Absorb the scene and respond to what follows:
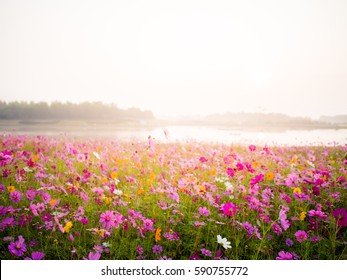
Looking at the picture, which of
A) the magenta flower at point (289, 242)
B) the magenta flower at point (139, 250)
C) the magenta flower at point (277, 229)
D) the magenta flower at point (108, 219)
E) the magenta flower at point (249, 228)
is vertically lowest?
the magenta flower at point (289, 242)

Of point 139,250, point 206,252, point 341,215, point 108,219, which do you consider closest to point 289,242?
point 341,215

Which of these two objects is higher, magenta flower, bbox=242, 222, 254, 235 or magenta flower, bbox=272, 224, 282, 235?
magenta flower, bbox=242, 222, 254, 235

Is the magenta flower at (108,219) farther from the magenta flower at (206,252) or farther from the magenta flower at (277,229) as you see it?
the magenta flower at (277,229)

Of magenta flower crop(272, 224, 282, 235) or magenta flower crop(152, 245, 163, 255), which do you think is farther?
magenta flower crop(272, 224, 282, 235)

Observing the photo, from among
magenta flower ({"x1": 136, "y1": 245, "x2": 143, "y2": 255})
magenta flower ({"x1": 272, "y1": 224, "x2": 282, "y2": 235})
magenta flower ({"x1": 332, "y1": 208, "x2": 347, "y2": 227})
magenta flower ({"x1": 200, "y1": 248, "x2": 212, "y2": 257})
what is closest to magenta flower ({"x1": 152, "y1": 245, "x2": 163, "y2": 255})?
magenta flower ({"x1": 136, "y1": 245, "x2": 143, "y2": 255})

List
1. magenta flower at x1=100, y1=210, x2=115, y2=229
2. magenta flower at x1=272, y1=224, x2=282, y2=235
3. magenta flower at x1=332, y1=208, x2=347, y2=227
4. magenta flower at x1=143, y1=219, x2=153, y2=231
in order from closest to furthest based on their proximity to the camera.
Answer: magenta flower at x1=332, y1=208, x2=347, y2=227 < magenta flower at x1=100, y1=210, x2=115, y2=229 < magenta flower at x1=143, y1=219, x2=153, y2=231 < magenta flower at x1=272, y1=224, x2=282, y2=235

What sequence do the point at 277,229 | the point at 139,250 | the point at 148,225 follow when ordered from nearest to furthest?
the point at 139,250
the point at 148,225
the point at 277,229

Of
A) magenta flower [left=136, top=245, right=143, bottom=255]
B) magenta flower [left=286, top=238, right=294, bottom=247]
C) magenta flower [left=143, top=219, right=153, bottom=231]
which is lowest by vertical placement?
magenta flower [left=286, top=238, right=294, bottom=247]

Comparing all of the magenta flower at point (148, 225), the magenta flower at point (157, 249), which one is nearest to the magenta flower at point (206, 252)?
the magenta flower at point (157, 249)

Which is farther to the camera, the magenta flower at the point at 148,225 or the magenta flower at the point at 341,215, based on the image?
the magenta flower at the point at 148,225

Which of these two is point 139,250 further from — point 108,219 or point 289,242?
point 289,242

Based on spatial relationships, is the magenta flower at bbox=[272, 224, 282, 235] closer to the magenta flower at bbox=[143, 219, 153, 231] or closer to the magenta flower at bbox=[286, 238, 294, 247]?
the magenta flower at bbox=[286, 238, 294, 247]
